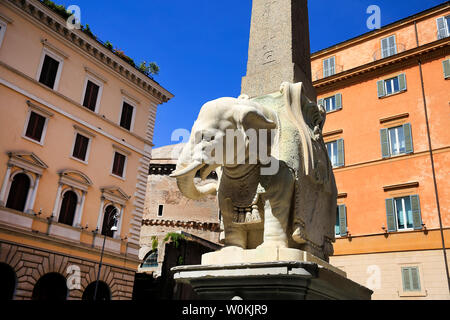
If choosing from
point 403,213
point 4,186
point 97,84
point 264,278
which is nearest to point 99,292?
point 4,186

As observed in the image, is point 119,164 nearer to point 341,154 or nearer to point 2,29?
point 2,29

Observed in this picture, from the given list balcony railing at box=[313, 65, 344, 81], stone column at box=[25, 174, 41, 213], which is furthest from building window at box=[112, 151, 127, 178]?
balcony railing at box=[313, 65, 344, 81]

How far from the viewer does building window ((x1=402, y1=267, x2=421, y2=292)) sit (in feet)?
47.0

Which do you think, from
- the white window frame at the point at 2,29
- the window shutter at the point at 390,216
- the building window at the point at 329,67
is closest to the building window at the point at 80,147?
the white window frame at the point at 2,29

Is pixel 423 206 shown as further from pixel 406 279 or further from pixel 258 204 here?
pixel 258 204

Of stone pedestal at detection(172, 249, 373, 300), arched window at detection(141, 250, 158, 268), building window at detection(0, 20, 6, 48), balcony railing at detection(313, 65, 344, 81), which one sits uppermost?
balcony railing at detection(313, 65, 344, 81)

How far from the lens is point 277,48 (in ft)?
13.6

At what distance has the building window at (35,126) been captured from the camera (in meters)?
17.4

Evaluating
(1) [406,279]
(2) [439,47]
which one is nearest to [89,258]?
(1) [406,279]

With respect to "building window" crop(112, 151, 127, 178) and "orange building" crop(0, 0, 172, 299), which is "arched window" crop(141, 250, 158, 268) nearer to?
"orange building" crop(0, 0, 172, 299)

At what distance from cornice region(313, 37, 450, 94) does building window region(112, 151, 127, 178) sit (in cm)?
1070

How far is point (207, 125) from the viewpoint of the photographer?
268 centimetres
